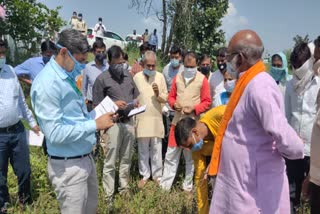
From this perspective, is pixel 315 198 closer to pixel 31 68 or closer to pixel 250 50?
pixel 250 50

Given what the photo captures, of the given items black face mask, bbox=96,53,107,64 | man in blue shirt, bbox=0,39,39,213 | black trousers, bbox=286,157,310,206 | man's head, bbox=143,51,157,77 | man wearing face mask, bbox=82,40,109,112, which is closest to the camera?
black trousers, bbox=286,157,310,206

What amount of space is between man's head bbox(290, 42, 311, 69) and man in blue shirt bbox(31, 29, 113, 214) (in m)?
1.96

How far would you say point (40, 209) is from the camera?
3.63 meters

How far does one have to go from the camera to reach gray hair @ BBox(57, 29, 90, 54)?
2379 millimetres

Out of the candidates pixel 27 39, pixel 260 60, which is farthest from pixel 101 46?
pixel 27 39

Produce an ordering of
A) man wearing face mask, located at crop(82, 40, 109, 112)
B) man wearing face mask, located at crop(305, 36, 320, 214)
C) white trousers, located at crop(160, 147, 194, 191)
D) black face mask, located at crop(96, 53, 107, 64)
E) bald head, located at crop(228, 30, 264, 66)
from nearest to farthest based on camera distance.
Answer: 1. bald head, located at crop(228, 30, 264, 66)
2. man wearing face mask, located at crop(305, 36, 320, 214)
3. white trousers, located at crop(160, 147, 194, 191)
4. man wearing face mask, located at crop(82, 40, 109, 112)
5. black face mask, located at crop(96, 53, 107, 64)

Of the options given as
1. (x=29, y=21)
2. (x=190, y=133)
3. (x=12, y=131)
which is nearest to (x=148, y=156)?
(x=12, y=131)

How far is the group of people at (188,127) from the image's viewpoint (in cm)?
201

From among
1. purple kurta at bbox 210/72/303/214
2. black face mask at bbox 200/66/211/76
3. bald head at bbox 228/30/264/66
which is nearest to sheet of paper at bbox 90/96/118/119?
purple kurta at bbox 210/72/303/214

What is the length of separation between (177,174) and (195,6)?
1134cm

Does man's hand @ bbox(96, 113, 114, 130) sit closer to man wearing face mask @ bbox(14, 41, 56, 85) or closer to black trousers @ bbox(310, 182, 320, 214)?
black trousers @ bbox(310, 182, 320, 214)

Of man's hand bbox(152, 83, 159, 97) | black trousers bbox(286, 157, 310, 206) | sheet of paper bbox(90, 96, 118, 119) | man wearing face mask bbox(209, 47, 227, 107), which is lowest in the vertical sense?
black trousers bbox(286, 157, 310, 206)

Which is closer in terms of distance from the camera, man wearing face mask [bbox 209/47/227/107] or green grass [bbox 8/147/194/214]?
green grass [bbox 8/147/194/214]

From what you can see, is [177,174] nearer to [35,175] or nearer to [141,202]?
[141,202]
